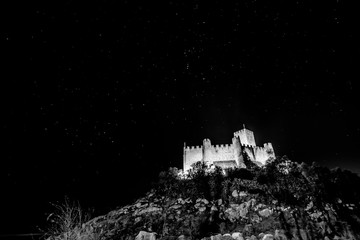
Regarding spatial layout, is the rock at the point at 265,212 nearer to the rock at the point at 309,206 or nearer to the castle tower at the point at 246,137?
the rock at the point at 309,206

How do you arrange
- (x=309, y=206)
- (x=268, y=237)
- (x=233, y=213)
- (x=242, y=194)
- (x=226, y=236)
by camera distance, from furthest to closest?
(x=242, y=194) → (x=233, y=213) → (x=309, y=206) → (x=226, y=236) → (x=268, y=237)

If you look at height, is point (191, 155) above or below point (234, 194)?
above

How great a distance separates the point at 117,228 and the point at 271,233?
19.5 metres

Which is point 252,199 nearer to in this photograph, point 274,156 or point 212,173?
point 212,173

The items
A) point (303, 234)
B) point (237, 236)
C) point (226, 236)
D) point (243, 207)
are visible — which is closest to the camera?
point (303, 234)

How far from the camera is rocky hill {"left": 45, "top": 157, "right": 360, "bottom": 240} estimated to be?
94.5 feet

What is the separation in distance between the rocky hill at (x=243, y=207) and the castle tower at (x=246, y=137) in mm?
6498

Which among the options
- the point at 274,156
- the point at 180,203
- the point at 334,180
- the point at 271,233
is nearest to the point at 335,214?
the point at 334,180

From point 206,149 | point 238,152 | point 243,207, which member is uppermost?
point 206,149

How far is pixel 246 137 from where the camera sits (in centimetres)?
4672

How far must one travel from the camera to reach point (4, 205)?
127 feet

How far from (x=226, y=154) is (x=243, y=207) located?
40.7ft

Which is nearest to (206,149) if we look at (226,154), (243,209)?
(226,154)

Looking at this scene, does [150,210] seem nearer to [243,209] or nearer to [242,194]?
[243,209]
